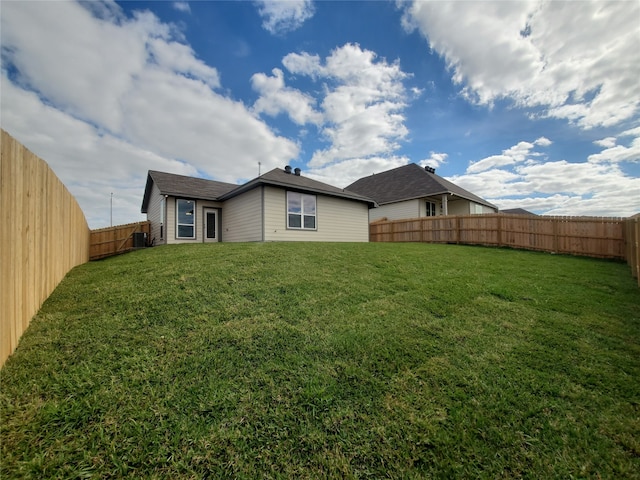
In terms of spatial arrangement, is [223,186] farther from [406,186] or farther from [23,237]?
[23,237]

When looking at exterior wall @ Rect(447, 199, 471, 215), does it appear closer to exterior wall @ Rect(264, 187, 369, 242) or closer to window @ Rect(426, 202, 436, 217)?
window @ Rect(426, 202, 436, 217)

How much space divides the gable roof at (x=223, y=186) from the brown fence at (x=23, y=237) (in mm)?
7383

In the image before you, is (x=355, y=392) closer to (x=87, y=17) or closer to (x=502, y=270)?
(x=502, y=270)

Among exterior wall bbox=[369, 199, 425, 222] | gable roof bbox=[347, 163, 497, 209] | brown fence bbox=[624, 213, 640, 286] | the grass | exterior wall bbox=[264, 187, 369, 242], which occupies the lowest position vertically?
the grass

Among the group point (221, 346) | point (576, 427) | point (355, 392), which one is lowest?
point (576, 427)

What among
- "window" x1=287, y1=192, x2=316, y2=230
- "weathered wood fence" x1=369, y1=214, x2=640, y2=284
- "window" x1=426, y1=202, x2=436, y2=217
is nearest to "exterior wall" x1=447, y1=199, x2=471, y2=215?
"window" x1=426, y1=202, x2=436, y2=217

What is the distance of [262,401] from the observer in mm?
2273

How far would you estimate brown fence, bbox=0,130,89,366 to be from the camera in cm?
252

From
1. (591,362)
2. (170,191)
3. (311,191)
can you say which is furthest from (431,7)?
(170,191)

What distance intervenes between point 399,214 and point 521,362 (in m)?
18.5

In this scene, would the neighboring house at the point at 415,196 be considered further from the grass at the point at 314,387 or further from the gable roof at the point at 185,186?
the grass at the point at 314,387

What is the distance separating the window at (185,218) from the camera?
43.5 feet

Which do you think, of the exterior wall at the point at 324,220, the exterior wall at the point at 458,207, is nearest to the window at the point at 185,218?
the exterior wall at the point at 324,220

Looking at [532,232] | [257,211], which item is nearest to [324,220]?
[257,211]
